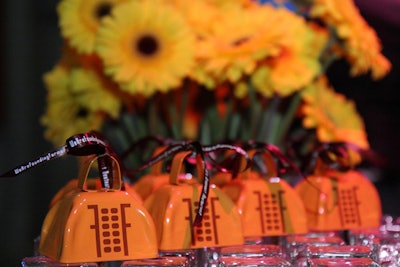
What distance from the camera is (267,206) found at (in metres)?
1.06

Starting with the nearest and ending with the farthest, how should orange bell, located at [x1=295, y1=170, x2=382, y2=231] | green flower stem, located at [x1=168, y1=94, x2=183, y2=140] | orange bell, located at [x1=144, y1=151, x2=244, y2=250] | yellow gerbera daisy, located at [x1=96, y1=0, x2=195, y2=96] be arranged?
orange bell, located at [x1=144, y1=151, x2=244, y2=250] < orange bell, located at [x1=295, y1=170, x2=382, y2=231] < yellow gerbera daisy, located at [x1=96, y1=0, x2=195, y2=96] < green flower stem, located at [x1=168, y1=94, x2=183, y2=140]

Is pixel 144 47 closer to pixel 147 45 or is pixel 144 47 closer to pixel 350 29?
pixel 147 45

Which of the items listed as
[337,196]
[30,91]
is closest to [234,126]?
[337,196]

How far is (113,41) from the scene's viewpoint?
143cm

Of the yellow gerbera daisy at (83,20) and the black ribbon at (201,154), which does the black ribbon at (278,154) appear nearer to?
the black ribbon at (201,154)

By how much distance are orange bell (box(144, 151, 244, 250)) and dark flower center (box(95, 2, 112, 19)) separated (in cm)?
60

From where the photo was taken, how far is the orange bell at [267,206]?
1.03 m

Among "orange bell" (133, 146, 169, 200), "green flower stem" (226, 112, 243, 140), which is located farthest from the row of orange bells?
"green flower stem" (226, 112, 243, 140)

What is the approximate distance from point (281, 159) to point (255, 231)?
0.41 ft

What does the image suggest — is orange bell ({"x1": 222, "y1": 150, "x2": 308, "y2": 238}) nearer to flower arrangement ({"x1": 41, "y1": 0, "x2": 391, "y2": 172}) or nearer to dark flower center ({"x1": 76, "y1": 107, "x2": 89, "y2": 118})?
flower arrangement ({"x1": 41, "y1": 0, "x2": 391, "y2": 172})

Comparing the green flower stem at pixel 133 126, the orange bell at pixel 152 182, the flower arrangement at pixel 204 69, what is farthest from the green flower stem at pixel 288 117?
the orange bell at pixel 152 182

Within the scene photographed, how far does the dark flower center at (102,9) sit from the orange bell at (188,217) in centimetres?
60

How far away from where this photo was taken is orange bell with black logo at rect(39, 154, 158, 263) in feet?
2.65

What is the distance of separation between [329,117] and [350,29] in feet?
0.58
